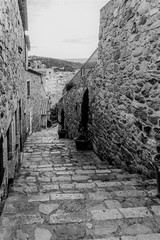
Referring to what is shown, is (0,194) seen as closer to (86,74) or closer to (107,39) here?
(107,39)

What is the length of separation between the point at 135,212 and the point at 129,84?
246cm

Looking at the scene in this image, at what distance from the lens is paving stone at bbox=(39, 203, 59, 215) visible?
257cm

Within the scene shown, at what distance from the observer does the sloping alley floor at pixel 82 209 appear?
2172 millimetres

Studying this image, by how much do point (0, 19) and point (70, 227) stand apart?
8.27ft

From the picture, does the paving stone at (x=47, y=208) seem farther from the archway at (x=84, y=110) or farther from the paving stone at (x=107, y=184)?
the archway at (x=84, y=110)

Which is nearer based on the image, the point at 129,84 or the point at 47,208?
the point at 47,208

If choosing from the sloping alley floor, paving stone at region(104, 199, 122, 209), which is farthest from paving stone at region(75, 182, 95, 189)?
paving stone at region(104, 199, 122, 209)

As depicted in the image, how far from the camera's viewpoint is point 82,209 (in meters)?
2.66

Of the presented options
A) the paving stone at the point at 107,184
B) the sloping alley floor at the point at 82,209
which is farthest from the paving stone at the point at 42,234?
the paving stone at the point at 107,184

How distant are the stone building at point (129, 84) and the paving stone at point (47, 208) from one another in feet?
5.66

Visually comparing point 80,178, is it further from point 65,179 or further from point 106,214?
point 106,214

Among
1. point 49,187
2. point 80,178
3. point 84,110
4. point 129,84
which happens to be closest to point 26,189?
point 49,187

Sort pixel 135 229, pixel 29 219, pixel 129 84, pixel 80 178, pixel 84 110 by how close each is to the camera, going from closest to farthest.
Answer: pixel 135 229, pixel 29 219, pixel 80 178, pixel 129 84, pixel 84 110

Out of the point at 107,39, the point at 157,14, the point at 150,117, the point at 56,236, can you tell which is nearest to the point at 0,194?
the point at 56,236
